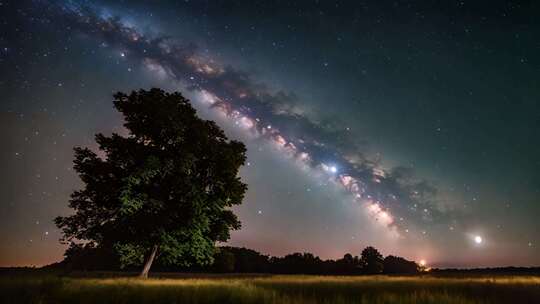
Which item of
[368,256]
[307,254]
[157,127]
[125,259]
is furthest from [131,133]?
[368,256]

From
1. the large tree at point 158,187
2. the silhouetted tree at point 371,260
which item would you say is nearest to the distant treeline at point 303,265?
the silhouetted tree at point 371,260

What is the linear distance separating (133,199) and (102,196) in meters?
3.15

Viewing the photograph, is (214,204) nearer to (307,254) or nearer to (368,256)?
(307,254)

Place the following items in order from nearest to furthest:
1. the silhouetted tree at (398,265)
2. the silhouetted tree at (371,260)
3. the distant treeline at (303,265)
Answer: the distant treeline at (303,265) → the silhouetted tree at (371,260) → the silhouetted tree at (398,265)

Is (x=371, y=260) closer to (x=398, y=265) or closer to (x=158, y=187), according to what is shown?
(x=398, y=265)

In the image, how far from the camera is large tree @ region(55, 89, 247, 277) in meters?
20.0

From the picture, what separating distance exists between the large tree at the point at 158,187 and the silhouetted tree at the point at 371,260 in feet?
338

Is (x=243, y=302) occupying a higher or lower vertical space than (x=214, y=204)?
lower

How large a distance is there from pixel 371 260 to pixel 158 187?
361ft

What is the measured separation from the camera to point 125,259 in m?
20.0

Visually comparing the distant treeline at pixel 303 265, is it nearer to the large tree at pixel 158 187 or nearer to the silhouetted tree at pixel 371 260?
the silhouetted tree at pixel 371 260

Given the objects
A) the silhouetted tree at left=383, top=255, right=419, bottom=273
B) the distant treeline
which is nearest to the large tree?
the distant treeline

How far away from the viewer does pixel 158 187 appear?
830 inches

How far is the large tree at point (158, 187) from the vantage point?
20000 millimetres
